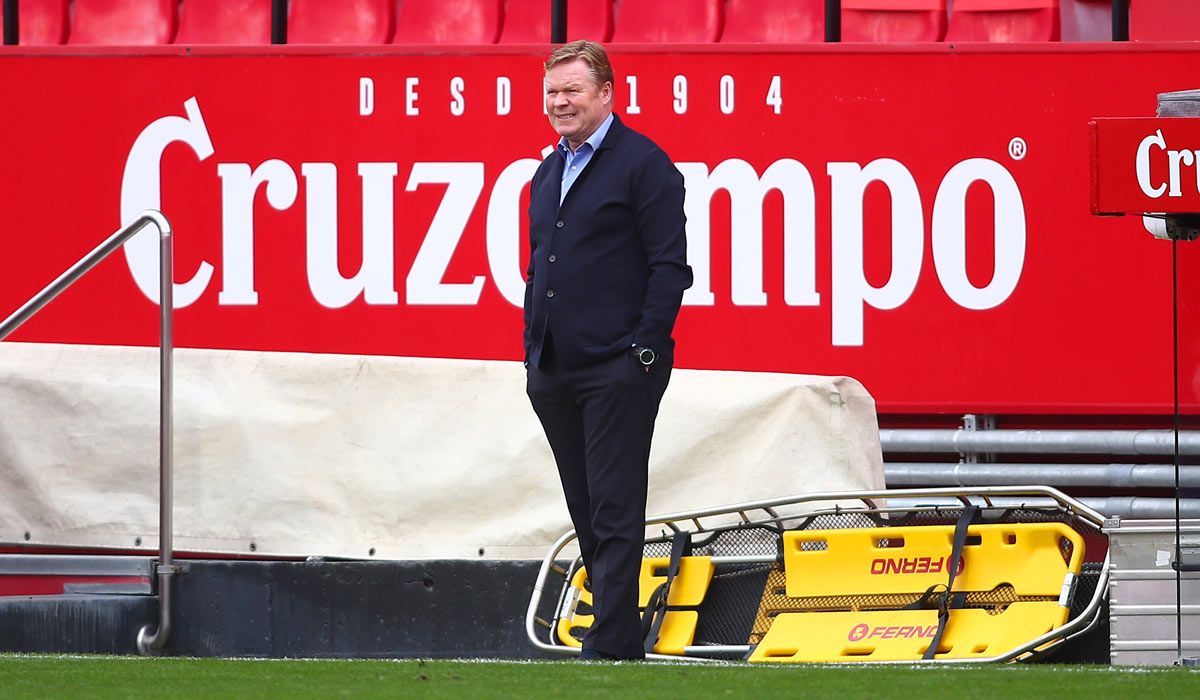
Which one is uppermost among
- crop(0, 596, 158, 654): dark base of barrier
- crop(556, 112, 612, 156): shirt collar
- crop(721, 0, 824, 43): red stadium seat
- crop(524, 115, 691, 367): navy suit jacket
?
crop(721, 0, 824, 43): red stadium seat

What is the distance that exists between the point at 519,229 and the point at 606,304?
289 cm

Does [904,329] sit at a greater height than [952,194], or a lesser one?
lesser

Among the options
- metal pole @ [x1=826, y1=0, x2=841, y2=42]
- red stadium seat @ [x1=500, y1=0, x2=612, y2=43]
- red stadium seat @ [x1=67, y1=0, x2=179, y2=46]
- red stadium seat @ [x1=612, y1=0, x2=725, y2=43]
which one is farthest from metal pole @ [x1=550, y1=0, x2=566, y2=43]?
red stadium seat @ [x1=67, y1=0, x2=179, y2=46]

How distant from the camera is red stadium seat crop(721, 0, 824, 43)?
8.37 meters

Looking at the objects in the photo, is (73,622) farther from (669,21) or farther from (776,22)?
(776,22)

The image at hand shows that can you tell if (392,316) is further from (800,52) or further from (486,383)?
(800,52)

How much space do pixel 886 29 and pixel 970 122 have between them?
2.38 feet

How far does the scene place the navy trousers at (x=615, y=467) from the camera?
5.05 metres

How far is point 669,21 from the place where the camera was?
843 centimetres

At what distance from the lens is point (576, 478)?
5285mm

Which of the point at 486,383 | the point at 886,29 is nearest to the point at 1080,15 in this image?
the point at 886,29

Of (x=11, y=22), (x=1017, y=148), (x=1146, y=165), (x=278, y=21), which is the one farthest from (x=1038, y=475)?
(x=11, y=22)

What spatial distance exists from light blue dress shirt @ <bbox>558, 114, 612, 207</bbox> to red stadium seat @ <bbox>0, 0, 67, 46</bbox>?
440cm

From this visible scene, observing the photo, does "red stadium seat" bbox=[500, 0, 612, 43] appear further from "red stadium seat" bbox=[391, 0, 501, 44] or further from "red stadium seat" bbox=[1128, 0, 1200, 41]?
"red stadium seat" bbox=[1128, 0, 1200, 41]
